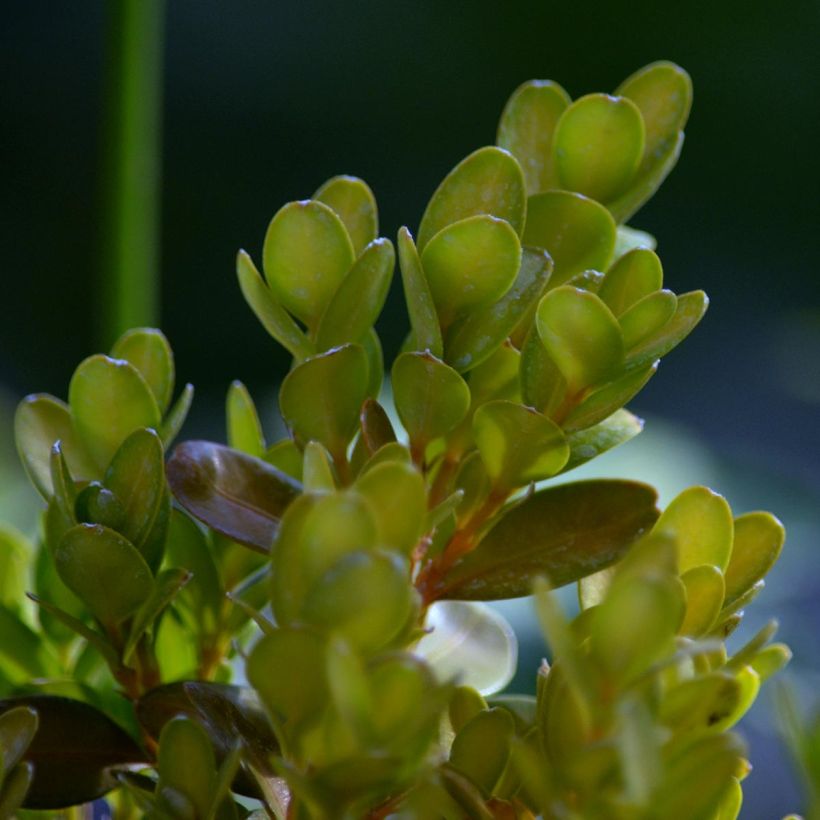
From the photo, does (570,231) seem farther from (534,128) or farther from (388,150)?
(388,150)

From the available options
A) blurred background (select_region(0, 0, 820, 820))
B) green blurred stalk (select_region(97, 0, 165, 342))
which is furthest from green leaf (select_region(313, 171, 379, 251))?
blurred background (select_region(0, 0, 820, 820))

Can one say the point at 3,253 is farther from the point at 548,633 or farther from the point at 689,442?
the point at 548,633

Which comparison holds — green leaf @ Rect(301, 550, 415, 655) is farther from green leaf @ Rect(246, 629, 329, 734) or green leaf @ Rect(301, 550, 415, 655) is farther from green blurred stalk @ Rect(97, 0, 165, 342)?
green blurred stalk @ Rect(97, 0, 165, 342)

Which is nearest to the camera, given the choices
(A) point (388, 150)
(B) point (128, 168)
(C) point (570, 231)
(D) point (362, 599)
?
(D) point (362, 599)

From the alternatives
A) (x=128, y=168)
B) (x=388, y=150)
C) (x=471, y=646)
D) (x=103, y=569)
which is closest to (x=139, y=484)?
(x=103, y=569)

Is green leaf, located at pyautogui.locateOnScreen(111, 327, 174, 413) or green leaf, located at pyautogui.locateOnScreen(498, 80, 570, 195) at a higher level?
green leaf, located at pyautogui.locateOnScreen(498, 80, 570, 195)

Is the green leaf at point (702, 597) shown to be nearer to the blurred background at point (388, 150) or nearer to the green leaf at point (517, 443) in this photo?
the green leaf at point (517, 443)
